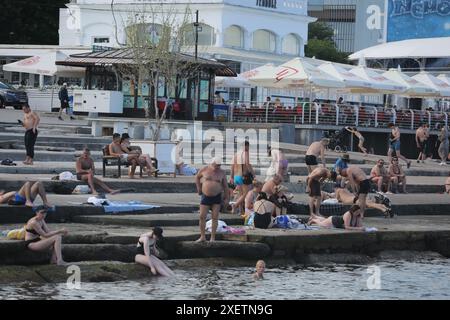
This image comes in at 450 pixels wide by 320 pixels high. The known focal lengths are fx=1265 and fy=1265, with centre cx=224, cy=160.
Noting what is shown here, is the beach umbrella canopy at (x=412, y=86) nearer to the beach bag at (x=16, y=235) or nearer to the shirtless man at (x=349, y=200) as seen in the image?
the shirtless man at (x=349, y=200)

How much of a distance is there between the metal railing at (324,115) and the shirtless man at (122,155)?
61.7ft

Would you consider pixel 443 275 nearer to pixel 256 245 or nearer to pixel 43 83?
pixel 256 245

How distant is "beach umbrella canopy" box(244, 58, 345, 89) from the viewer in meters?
49.3

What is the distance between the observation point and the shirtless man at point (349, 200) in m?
27.9

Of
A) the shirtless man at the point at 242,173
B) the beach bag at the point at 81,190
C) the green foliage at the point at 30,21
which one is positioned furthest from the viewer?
the green foliage at the point at 30,21

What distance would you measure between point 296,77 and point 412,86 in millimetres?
7636

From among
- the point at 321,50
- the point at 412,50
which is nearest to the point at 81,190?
the point at 412,50

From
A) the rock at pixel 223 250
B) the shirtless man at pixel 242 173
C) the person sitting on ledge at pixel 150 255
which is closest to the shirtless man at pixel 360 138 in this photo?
the shirtless man at pixel 242 173

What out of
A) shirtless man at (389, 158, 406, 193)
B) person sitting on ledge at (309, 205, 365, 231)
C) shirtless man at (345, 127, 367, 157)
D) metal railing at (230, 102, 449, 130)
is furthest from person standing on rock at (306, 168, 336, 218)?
metal railing at (230, 102, 449, 130)

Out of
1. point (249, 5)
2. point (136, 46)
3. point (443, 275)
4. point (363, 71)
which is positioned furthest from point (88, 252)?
point (249, 5)

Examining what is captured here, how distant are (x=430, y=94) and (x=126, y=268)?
37298mm

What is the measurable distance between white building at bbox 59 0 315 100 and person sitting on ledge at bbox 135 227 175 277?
3862 cm

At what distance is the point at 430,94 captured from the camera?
56031 mm

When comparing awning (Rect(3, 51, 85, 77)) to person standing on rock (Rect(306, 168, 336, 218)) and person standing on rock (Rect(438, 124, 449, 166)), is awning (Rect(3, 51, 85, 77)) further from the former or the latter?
person standing on rock (Rect(306, 168, 336, 218))
